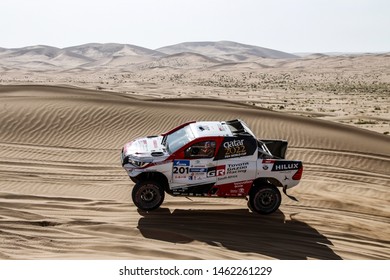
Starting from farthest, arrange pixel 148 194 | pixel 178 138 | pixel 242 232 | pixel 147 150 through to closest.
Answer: pixel 178 138
pixel 147 150
pixel 148 194
pixel 242 232

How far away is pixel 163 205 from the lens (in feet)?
32.7

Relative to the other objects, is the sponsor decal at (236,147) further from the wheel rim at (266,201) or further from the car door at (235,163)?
the wheel rim at (266,201)

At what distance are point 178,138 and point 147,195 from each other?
1.51 metres

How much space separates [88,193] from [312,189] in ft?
19.8

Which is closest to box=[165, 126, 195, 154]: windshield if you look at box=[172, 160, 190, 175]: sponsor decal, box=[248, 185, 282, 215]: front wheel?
box=[172, 160, 190, 175]: sponsor decal

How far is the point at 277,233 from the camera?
342 inches

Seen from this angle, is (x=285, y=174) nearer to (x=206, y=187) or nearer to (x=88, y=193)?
(x=206, y=187)

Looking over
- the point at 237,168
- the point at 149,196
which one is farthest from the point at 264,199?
the point at 149,196

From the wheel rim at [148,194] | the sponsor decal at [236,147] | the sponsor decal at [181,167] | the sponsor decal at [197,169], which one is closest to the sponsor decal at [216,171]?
the sponsor decal at [197,169]

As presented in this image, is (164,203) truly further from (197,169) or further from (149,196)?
(197,169)

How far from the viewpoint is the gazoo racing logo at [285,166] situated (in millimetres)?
9414

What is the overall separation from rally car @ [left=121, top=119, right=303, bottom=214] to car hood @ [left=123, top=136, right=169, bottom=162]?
2 centimetres

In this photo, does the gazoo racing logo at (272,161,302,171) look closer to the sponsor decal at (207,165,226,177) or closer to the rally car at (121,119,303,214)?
the rally car at (121,119,303,214)

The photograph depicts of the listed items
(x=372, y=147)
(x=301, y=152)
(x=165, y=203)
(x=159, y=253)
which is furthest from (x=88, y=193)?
(x=372, y=147)
